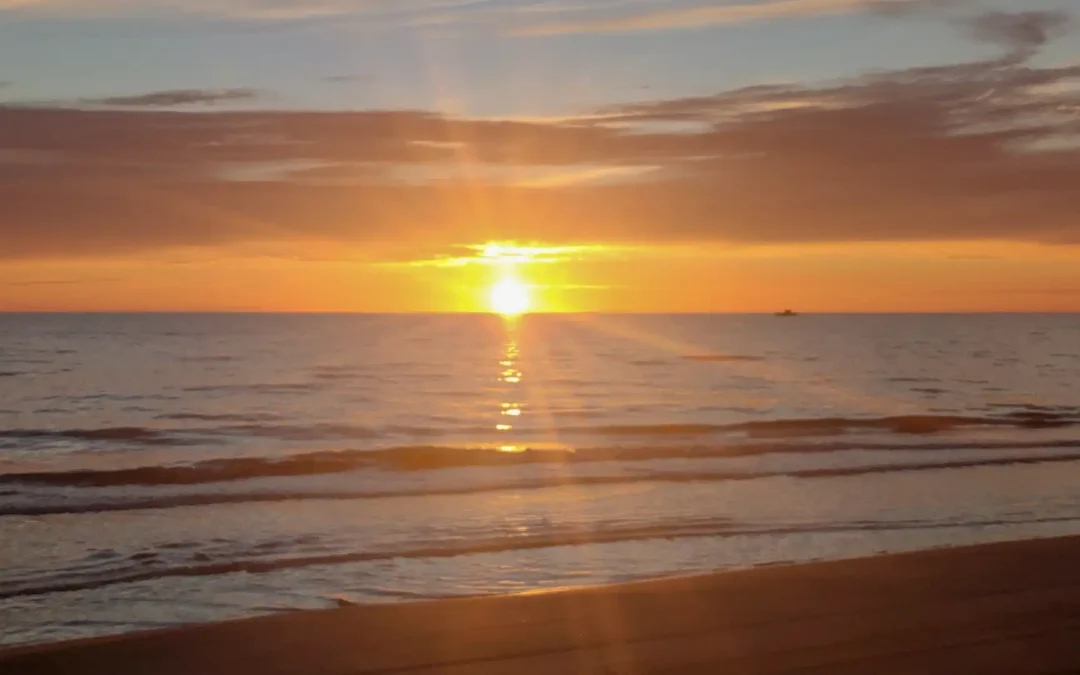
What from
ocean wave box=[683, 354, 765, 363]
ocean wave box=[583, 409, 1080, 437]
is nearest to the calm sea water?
ocean wave box=[583, 409, 1080, 437]

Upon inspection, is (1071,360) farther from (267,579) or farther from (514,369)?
(267,579)

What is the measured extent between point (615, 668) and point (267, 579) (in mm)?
5078

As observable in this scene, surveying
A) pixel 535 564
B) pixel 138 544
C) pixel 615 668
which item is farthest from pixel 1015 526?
pixel 138 544

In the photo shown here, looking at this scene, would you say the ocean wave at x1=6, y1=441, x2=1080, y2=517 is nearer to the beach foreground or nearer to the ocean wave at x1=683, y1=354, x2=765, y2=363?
the beach foreground

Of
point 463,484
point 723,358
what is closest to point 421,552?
point 463,484

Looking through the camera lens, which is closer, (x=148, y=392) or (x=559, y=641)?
(x=559, y=641)

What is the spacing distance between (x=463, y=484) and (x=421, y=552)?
592 centimetres

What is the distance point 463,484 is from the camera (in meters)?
17.5

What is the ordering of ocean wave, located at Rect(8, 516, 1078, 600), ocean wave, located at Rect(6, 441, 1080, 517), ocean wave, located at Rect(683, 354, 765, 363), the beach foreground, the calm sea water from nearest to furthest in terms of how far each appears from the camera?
1. the beach foreground
2. ocean wave, located at Rect(8, 516, 1078, 600)
3. the calm sea water
4. ocean wave, located at Rect(6, 441, 1080, 517)
5. ocean wave, located at Rect(683, 354, 765, 363)

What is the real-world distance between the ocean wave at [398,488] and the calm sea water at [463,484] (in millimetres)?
94

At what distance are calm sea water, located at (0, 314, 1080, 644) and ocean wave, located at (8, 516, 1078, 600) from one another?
0.05 meters

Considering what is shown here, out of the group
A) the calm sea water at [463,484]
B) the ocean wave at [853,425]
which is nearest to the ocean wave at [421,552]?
the calm sea water at [463,484]

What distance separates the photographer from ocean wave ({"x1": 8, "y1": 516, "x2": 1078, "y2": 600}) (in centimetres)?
1034

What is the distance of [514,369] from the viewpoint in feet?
186
